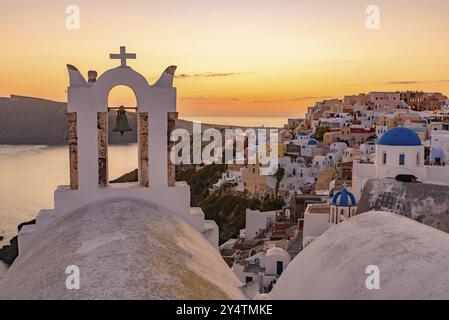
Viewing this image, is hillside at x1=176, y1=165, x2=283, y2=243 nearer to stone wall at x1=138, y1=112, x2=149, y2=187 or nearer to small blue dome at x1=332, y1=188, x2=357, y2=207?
small blue dome at x1=332, y1=188, x2=357, y2=207

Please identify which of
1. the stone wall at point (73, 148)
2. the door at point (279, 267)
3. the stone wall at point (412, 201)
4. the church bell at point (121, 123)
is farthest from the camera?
the door at point (279, 267)

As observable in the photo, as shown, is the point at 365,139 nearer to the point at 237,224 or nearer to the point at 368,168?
the point at 237,224

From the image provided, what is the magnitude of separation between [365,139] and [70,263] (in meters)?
43.7

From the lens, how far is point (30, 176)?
72.7 metres

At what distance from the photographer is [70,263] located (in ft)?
13.1

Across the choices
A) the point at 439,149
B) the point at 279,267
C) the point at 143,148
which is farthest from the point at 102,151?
the point at 439,149

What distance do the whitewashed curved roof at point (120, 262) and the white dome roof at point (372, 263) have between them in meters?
0.67

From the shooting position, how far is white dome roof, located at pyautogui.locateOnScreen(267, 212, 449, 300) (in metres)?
3.62

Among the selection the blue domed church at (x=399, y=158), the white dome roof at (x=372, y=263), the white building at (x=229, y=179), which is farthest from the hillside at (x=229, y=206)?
the white dome roof at (x=372, y=263)

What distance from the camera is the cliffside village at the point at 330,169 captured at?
21.1m

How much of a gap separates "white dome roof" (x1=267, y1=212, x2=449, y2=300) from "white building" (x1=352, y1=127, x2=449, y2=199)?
1868 cm

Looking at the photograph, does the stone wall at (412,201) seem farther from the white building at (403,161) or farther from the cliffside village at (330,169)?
the white building at (403,161)

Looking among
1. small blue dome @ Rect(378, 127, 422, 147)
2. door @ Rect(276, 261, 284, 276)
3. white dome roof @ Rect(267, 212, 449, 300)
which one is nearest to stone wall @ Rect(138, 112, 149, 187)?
white dome roof @ Rect(267, 212, 449, 300)

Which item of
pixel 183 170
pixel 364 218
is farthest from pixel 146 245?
pixel 183 170
